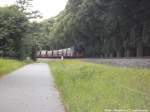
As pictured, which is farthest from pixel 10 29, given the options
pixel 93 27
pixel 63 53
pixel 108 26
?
pixel 63 53

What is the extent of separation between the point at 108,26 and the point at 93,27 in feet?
27.3

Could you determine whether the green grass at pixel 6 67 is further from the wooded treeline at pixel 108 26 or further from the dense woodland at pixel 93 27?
the wooded treeline at pixel 108 26

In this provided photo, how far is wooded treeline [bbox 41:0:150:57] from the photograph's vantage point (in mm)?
40531

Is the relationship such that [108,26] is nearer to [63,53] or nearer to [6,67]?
[6,67]

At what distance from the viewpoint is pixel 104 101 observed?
11.7 metres

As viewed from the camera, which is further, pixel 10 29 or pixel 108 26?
pixel 108 26

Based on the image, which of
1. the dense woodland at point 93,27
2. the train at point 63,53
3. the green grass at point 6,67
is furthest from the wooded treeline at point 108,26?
the green grass at point 6,67

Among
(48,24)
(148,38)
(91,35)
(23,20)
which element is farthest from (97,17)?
(48,24)

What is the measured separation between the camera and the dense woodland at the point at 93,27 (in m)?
35.8

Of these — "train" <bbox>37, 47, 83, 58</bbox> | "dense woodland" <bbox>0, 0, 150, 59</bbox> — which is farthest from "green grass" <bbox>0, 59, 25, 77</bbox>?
"train" <bbox>37, 47, 83, 58</bbox>

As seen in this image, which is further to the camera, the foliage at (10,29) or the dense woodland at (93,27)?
the dense woodland at (93,27)

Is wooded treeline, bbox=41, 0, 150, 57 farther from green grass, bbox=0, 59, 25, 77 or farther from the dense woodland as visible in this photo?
green grass, bbox=0, 59, 25, 77

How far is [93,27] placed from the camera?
59125 millimetres

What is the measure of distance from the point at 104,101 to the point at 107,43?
46.6 metres
